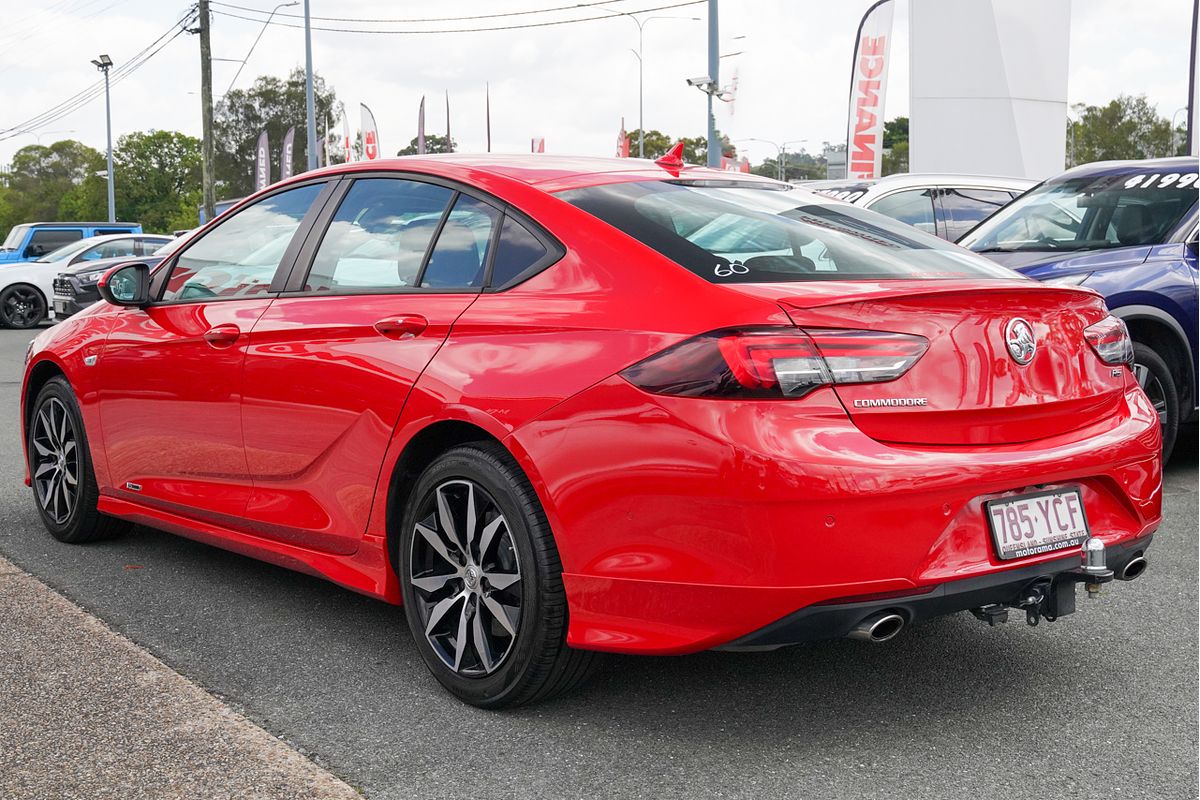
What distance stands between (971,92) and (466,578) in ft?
64.1

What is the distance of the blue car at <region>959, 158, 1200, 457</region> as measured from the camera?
21.3 feet

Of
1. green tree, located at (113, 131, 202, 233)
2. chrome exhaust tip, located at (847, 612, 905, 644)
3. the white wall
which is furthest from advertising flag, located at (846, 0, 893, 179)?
green tree, located at (113, 131, 202, 233)

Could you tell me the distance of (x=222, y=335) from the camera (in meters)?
4.23

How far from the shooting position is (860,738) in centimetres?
318

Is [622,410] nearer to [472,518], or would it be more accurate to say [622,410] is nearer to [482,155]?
[472,518]

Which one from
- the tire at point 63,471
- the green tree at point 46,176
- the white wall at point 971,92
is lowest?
the tire at point 63,471

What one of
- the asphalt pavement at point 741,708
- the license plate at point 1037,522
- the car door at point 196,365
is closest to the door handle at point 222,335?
the car door at point 196,365

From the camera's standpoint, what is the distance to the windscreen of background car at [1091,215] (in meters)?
6.89

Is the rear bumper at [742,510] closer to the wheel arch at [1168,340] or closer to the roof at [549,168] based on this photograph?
the roof at [549,168]

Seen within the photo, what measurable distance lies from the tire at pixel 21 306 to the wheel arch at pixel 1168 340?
19620 mm

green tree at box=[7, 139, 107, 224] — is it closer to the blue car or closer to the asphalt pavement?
the blue car

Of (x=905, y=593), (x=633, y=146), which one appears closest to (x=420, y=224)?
(x=905, y=593)

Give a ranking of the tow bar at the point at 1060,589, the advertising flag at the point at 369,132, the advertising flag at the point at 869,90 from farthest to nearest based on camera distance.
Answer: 1. the advertising flag at the point at 369,132
2. the advertising flag at the point at 869,90
3. the tow bar at the point at 1060,589

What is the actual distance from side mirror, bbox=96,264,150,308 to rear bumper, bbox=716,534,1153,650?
2920 mm
